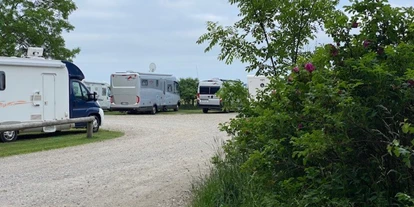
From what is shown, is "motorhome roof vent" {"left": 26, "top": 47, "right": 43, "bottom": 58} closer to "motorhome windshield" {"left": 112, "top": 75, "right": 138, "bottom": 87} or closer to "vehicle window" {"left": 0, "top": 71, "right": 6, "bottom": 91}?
"vehicle window" {"left": 0, "top": 71, "right": 6, "bottom": 91}

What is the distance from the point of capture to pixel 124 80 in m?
30.0

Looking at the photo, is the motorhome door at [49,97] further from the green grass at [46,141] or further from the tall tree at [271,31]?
the tall tree at [271,31]

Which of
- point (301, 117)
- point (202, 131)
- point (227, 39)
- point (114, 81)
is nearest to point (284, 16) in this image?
point (227, 39)

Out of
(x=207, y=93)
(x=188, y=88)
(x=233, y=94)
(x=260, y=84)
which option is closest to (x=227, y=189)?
(x=233, y=94)

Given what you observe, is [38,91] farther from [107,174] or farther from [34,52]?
[107,174]

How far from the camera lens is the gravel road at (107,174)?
291 inches

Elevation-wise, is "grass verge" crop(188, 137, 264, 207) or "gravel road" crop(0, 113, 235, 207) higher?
"grass verge" crop(188, 137, 264, 207)

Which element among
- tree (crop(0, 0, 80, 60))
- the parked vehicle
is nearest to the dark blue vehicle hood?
tree (crop(0, 0, 80, 60))

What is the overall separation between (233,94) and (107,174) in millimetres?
4071

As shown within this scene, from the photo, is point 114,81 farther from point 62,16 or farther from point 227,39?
point 227,39

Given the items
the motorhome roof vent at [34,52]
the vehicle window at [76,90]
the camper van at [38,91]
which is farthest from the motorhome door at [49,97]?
the vehicle window at [76,90]

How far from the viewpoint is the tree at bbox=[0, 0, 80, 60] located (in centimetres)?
2658

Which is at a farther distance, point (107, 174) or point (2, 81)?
point (2, 81)

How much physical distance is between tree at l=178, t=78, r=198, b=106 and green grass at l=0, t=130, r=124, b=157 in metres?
19.5
